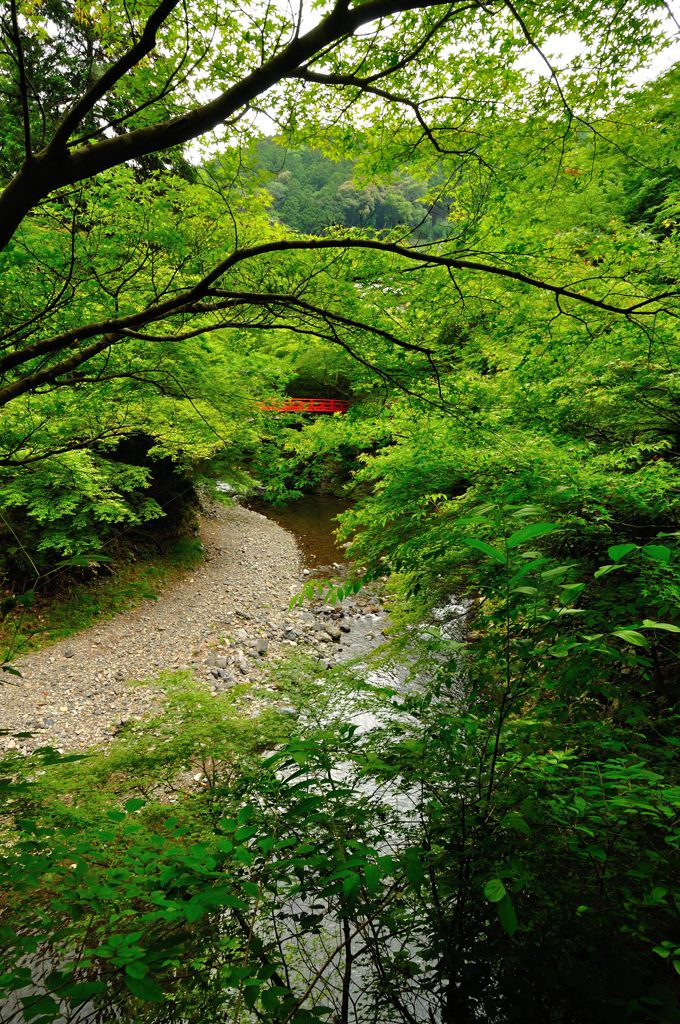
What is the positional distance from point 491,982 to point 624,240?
4461mm

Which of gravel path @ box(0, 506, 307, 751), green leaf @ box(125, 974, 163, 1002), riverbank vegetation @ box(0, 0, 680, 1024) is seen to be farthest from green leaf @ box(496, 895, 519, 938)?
gravel path @ box(0, 506, 307, 751)

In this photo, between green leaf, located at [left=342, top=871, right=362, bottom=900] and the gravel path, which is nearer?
green leaf, located at [left=342, top=871, right=362, bottom=900]

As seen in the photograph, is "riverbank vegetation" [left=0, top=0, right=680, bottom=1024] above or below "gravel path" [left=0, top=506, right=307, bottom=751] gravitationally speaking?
above

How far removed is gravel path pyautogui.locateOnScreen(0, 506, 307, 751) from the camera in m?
5.70

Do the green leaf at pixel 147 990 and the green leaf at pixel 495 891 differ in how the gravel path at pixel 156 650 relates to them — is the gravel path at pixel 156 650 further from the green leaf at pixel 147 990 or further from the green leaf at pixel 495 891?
the green leaf at pixel 495 891

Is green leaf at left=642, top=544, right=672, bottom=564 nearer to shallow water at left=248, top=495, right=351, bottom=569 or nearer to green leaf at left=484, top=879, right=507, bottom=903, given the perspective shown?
green leaf at left=484, top=879, right=507, bottom=903

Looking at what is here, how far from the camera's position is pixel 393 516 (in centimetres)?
413

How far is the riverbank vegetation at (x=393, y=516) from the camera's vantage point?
125 centimetres

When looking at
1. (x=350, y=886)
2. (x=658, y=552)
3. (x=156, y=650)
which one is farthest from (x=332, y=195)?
(x=350, y=886)

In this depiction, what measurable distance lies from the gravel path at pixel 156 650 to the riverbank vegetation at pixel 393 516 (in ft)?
7.00

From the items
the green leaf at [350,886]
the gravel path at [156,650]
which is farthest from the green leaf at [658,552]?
the gravel path at [156,650]

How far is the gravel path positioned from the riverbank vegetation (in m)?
2.13

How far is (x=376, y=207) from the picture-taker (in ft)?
35.2

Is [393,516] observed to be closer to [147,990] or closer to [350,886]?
[350,886]
